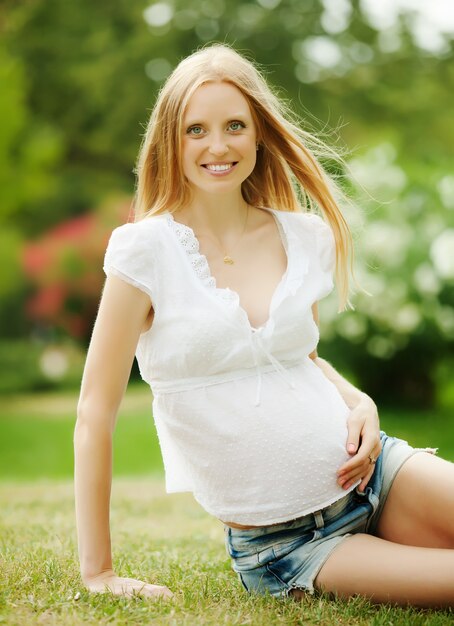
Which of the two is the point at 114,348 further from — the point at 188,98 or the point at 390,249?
the point at 390,249

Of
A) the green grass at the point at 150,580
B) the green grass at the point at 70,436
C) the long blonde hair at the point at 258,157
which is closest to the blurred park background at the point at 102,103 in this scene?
the green grass at the point at 70,436

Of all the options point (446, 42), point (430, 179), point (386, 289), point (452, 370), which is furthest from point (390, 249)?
point (446, 42)

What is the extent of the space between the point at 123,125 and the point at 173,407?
18227 mm

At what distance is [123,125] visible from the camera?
2016 cm

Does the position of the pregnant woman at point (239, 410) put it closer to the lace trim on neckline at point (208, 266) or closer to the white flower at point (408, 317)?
the lace trim on neckline at point (208, 266)

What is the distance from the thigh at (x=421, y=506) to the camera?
8.46 feet

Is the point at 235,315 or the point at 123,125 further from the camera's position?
the point at 123,125

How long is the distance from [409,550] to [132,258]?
1.12 m

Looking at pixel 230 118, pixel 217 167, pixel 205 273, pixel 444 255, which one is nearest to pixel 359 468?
pixel 205 273

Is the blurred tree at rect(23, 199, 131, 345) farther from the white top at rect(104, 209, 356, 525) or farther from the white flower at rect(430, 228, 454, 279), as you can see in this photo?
the white top at rect(104, 209, 356, 525)

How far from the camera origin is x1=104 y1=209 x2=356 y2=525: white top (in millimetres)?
2553

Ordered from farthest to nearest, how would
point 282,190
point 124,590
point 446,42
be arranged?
point 446,42
point 282,190
point 124,590

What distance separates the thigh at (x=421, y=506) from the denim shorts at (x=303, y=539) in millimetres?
28

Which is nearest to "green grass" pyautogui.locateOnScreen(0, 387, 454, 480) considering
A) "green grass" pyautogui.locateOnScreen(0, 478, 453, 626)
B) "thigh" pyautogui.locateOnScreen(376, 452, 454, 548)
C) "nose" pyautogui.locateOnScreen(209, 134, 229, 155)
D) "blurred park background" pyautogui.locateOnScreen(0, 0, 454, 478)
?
"blurred park background" pyautogui.locateOnScreen(0, 0, 454, 478)
